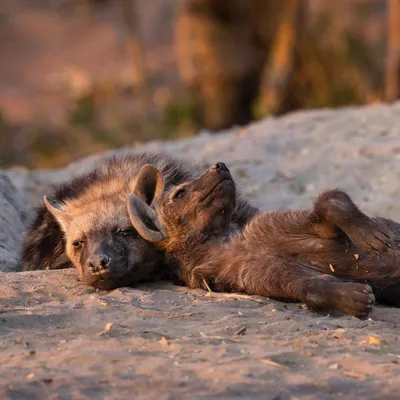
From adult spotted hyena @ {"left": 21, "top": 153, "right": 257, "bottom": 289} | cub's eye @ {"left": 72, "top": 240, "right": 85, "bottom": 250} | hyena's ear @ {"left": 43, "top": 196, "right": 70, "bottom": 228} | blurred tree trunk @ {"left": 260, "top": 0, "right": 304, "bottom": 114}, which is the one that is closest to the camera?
adult spotted hyena @ {"left": 21, "top": 153, "right": 257, "bottom": 289}

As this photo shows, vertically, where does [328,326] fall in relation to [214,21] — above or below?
below

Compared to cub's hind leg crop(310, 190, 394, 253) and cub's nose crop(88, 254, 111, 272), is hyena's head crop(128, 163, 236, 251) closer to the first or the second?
cub's nose crop(88, 254, 111, 272)

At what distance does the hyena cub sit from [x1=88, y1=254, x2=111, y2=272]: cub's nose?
26 cm

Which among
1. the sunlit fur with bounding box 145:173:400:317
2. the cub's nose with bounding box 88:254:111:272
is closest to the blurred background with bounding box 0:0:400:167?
the sunlit fur with bounding box 145:173:400:317

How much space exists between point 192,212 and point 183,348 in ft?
4.99

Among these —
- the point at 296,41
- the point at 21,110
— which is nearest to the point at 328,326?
the point at 296,41

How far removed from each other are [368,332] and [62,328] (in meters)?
1.26

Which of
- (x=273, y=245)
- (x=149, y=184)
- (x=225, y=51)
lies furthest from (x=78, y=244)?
(x=225, y=51)

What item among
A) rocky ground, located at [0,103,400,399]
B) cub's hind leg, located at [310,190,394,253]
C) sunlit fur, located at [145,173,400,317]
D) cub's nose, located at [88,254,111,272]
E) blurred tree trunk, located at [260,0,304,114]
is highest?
blurred tree trunk, located at [260,0,304,114]

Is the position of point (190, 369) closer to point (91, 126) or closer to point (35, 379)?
point (35, 379)

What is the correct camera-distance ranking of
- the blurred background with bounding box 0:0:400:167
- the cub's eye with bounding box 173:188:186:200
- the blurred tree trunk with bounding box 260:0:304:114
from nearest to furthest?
the cub's eye with bounding box 173:188:186:200 → the blurred tree trunk with bounding box 260:0:304:114 → the blurred background with bounding box 0:0:400:167

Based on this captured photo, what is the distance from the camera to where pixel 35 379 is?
3.25m

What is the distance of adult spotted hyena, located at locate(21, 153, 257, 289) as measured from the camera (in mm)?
4969

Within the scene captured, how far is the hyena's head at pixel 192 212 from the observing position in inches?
197
